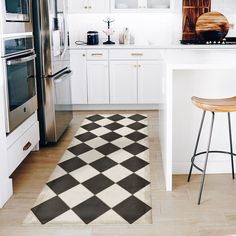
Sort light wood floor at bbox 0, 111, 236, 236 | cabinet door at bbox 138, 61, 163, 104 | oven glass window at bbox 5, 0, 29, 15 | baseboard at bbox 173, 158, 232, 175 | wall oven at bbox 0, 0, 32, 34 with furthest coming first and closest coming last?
cabinet door at bbox 138, 61, 163, 104
baseboard at bbox 173, 158, 232, 175
oven glass window at bbox 5, 0, 29, 15
wall oven at bbox 0, 0, 32, 34
light wood floor at bbox 0, 111, 236, 236

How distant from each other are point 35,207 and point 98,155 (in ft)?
3.62

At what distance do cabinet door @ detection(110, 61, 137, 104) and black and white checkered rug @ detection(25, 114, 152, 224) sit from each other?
3.40ft

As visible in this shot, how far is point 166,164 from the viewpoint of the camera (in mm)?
2805

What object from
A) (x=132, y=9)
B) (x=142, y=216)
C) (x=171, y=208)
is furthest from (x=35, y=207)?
(x=132, y=9)

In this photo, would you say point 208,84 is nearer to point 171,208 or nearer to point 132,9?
point 171,208

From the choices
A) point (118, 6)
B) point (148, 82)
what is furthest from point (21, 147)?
point (118, 6)

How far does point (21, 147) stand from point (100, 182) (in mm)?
680

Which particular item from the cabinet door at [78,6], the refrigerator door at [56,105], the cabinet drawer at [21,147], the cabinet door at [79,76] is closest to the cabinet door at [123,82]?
the cabinet door at [79,76]

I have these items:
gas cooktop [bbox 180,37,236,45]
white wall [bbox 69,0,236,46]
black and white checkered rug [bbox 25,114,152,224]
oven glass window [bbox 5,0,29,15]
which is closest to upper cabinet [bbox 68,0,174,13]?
white wall [bbox 69,0,236,46]

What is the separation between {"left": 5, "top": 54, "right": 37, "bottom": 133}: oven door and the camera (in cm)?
277

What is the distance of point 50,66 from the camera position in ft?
12.2

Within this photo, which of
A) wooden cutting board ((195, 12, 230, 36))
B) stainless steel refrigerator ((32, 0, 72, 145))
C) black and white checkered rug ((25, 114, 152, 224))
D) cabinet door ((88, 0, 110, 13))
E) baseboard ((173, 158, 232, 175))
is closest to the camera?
black and white checkered rug ((25, 114, 152, 224))

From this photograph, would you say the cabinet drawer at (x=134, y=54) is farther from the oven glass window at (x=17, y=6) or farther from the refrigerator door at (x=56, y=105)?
the oven glass window at (x=17, y=6)

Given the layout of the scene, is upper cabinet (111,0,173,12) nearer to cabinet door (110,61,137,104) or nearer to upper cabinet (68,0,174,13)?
upper cabinet (68,0,174,13)
